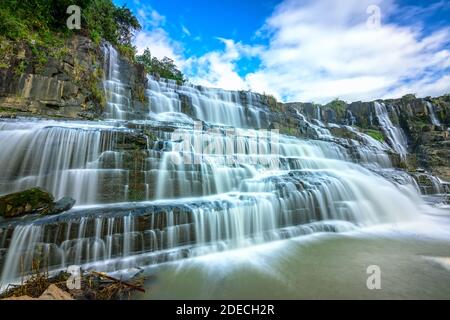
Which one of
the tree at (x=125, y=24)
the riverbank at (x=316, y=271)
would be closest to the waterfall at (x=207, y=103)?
the tree at (x=125, y=24)

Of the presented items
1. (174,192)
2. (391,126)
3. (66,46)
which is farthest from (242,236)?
(391,126)

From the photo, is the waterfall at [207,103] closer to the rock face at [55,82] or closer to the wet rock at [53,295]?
the rock face at [55,82]

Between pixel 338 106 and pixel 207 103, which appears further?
pixel 338 106

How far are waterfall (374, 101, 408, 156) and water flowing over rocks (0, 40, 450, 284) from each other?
10313mm

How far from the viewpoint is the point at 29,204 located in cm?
439

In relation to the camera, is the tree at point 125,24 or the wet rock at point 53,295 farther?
the tree at point 125,24

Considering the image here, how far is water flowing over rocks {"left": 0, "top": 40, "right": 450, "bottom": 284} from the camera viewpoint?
4.20 meters

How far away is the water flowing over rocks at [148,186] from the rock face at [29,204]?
146 mm

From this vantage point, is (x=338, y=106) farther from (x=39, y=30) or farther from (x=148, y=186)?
(x=39, y=30)

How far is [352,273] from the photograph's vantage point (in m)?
3.90

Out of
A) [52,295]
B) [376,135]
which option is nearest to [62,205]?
[52,295]

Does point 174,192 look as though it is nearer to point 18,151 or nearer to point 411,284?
point 18,151

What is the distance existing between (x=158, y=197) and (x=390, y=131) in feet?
77.6

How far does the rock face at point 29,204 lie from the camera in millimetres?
4203
